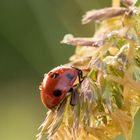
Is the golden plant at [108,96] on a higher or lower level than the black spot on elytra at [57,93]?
lower

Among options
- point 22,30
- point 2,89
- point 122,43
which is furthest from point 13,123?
point 122,43

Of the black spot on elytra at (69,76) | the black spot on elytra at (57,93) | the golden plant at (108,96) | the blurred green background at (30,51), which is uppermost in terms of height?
the blurred green background at (30,51)

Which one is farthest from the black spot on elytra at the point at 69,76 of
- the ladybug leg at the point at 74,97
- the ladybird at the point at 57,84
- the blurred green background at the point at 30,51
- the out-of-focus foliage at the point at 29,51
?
the out-of-focus foliage at the point at 29,51

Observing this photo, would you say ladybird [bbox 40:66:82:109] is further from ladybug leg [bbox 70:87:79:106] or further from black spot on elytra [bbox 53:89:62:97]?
ladybug leg [bbox 70:87:79:106]

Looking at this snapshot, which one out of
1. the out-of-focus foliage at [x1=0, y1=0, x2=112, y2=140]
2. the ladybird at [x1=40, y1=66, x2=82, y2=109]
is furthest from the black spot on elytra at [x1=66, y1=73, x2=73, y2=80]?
the out-of-focus foliage at [x1=0, y1=0, x2=112, y2=140]

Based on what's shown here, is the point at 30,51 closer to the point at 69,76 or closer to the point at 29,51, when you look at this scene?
the point at 29,51

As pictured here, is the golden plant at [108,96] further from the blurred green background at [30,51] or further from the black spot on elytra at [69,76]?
the blurred green background at [30,51]

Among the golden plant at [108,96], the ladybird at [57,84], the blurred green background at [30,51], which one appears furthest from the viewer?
the blurred green background at [30,51]

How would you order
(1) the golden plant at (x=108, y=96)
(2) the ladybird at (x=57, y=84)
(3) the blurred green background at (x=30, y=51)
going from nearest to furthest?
(1) the golden plant at (x=108, y=96) → (2) the ladybird at (x=57, y=84) → (3) the blurred green background at (x=30, y=51)
